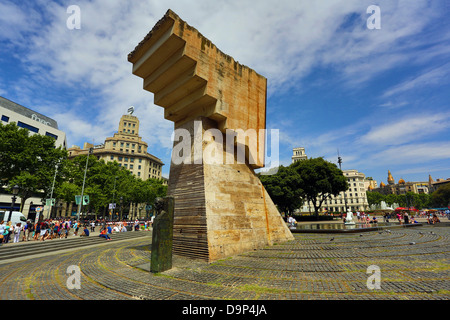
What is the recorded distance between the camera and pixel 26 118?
47.5 metres

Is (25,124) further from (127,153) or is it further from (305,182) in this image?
(305,182)

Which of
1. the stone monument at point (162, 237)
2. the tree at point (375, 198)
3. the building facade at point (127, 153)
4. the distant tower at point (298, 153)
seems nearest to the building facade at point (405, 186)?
the tree at point (375, 198)

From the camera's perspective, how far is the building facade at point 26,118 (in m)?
43.1

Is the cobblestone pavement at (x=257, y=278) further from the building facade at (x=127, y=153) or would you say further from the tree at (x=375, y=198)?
the tree at (x=375, y=198)

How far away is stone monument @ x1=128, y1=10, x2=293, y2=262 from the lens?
35.3ft

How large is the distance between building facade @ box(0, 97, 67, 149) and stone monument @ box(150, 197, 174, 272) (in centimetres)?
4704

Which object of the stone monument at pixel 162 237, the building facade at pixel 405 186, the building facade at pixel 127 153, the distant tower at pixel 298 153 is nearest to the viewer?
the stone monument at pixel 162 237

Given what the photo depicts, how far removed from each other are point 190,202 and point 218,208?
1618 millimetres

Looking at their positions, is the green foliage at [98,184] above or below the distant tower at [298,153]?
below

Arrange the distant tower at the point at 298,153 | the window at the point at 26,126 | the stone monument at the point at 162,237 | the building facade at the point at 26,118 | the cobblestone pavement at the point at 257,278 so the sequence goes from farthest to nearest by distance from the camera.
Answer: the distant tower at the point at 298,153 → the window at the point at 26,126 → the building facade at the point at 26,118 → the stone monument at the point at 162,237 → the cobblestone pavement at the point at 257,278

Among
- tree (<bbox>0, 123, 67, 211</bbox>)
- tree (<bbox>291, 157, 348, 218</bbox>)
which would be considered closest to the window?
tree (<bbox>0, 123, 67, 211</bbox>)

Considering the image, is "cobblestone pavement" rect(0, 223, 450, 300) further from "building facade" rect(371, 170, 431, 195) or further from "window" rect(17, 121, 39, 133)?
"building facade" rect(371, 170, 431, 195)

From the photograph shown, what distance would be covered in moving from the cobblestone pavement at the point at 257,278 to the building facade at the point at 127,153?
7827cm
